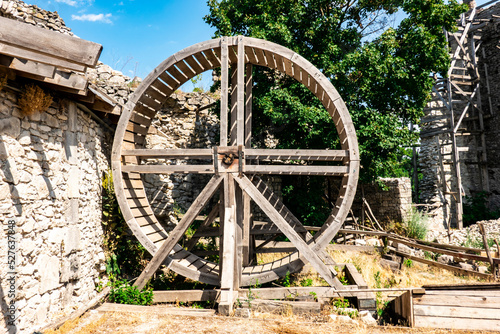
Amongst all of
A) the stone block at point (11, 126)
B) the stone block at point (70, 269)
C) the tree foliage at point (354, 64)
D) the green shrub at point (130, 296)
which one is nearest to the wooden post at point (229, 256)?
the green shrub at point (130, 296)

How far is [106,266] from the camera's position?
5246 mm

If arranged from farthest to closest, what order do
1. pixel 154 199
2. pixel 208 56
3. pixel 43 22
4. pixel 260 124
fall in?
pixel 260 124 < pixel 43 22 < pixel 154 199 < pixel 208 56

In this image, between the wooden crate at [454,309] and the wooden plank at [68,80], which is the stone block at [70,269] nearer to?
the wooden plank at [68,80]

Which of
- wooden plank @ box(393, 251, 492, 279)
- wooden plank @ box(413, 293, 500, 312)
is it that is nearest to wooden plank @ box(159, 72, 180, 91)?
wooden plank @ box(413, 293, 500, 312)

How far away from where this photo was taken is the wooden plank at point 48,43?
2793 mm

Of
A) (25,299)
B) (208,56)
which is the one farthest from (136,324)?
(208,56)

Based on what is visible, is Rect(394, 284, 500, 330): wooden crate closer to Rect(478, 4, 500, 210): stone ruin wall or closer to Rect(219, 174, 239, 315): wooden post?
Rect(219, 174, 239, 315): wooden post

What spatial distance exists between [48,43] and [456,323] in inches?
214

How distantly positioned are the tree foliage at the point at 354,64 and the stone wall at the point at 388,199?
1600 mm

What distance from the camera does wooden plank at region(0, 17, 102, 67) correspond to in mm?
2793

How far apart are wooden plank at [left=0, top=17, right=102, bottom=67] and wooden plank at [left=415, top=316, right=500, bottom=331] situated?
4782mm

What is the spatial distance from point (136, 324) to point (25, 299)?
4.08 ft

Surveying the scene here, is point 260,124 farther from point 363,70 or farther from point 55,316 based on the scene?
point 55,316

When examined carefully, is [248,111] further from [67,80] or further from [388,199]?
[388,199]
